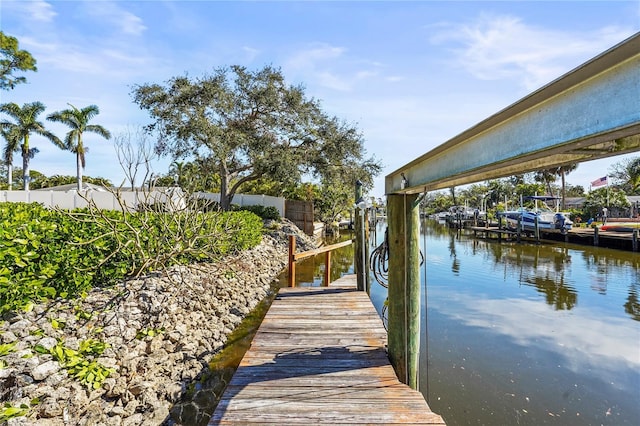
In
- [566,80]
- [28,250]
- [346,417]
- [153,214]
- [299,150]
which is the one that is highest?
[299,150]

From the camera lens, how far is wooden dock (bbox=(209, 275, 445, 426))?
2721 mm

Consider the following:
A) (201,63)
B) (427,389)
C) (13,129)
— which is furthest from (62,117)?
(427,389)

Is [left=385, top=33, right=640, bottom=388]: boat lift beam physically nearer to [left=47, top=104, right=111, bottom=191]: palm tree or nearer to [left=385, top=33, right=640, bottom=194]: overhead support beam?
[left=385, top=33, right=640, bottom=194]: overhead support beam

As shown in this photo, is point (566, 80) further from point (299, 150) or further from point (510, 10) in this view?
point (299, 150)

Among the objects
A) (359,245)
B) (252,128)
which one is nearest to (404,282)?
(359,245)

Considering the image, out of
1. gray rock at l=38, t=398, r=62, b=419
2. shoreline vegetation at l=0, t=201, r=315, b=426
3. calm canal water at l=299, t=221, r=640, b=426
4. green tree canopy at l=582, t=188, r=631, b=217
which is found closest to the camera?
gray rock at l=38, t=398, r=62, b=419

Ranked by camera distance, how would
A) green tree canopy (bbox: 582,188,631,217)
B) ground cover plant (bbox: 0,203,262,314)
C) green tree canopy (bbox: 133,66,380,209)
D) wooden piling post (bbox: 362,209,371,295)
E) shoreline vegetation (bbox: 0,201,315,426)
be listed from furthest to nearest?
green tree canopy (bbox: 582,188,631,217)
green tree canopy (bbox: 133,66,380,209)
wooden piling post (bbox: 362,209,371,295)
ground cover plant (bbox: 0,203,262,314)
shoreline vegetation (bbox: 0,201,315,426)

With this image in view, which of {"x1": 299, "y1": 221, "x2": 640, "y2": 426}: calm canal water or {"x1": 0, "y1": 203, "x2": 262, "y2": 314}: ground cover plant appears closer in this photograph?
{"x1": 0, "y1": 203, "x2": 262, "y2": 314}: ground cover plant

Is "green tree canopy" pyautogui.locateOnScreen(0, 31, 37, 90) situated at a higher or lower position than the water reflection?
higher

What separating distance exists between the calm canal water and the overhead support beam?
1741 mm

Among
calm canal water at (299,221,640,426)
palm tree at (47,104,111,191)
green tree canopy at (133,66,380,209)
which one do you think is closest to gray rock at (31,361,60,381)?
calm canal water at (299,221,640,426)

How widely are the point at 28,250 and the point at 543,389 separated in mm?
7158

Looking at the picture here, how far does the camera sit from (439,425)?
2.56 m

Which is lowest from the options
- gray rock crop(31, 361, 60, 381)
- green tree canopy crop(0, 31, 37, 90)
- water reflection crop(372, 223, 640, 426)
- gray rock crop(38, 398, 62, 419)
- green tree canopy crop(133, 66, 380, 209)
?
water reflection crop(372, 223, 640, 426)
